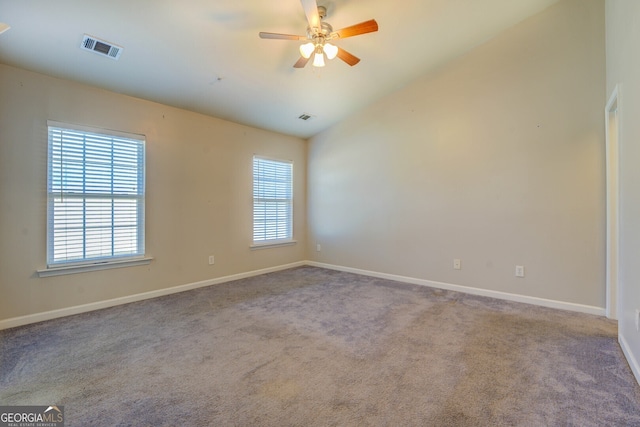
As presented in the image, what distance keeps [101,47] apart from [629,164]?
4.53 metres

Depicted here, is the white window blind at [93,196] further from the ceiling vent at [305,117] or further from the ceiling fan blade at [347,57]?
the ceiling fan blade at [347,57]

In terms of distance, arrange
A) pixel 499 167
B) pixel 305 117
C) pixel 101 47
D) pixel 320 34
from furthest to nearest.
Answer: pixel 305 117 < pixel 499 167 < pixel 101 47 < pixel 320 34

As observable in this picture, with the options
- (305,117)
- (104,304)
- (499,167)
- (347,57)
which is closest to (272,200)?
(305,117)

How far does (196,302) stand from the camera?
11.6 feet

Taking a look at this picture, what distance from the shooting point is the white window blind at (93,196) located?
3027mm

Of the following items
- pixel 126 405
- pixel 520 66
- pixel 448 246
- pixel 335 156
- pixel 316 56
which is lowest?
pixel 126 405

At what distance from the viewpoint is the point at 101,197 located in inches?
130

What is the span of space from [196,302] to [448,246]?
3.39m

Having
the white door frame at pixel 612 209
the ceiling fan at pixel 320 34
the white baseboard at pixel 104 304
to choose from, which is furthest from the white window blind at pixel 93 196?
the white door frame at pixel 612 209

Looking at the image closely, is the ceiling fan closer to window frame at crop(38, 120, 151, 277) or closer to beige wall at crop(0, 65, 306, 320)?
beige wall at crop(0, 65, 306, 320)

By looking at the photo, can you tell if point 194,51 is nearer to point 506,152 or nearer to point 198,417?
point 198,417

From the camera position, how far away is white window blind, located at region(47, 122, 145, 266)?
119 inches

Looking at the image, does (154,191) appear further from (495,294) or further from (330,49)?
(495,294)

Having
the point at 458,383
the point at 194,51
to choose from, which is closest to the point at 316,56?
the point at 194,51
